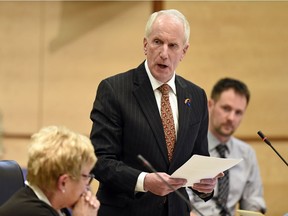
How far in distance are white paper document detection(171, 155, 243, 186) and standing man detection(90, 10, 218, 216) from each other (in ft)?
0.35

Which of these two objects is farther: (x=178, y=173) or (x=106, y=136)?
(x=106, y=136)

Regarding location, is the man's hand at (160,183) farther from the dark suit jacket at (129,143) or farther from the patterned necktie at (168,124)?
the patterned necktie at (168,124)

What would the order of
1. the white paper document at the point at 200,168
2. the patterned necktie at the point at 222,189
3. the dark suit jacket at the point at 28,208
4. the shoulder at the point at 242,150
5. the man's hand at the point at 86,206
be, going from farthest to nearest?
the shoulder at the point at 242,150 < the patterned necktie at the point at 222,189 < the white paper document at the point at 200,168 < the man's hand at the point at 86,206 < the dark suit jacket at the point at 28,208

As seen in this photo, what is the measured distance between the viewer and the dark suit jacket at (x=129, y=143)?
9.36 ft

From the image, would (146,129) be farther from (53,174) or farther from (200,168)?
(53,174)

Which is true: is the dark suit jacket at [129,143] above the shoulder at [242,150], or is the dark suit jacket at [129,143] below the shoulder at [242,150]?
above

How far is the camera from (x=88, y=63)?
5895 mm

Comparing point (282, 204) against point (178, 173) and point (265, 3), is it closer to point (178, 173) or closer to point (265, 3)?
point (265, 3)

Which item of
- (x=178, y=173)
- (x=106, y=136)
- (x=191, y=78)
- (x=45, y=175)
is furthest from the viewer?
(x=191, y=78)

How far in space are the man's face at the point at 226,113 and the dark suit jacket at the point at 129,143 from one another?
1.42m

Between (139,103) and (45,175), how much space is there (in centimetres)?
76

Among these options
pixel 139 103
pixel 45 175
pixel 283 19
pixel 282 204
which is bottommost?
pixel 282 204

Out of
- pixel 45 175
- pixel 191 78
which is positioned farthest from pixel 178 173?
pixel 191 78

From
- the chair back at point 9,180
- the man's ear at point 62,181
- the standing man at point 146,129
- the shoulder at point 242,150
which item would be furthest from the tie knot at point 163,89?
the shoulder at point 242,150
